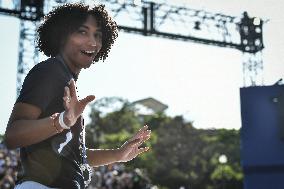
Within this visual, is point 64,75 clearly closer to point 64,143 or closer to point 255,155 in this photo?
point 64,143

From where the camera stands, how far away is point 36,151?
5.86ft

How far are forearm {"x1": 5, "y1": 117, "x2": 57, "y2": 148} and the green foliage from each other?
30804 millimetres

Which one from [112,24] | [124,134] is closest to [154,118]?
→ [124,134]

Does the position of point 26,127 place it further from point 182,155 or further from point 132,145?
point 182,155

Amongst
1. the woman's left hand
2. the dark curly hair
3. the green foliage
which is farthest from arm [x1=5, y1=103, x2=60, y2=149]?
the green foliage

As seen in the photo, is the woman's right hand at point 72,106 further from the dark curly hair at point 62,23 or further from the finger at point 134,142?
the finger at point 134,142

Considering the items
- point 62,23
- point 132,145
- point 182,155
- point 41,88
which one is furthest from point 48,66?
point 182,155

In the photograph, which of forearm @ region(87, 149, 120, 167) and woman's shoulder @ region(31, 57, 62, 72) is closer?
woman's shoulder @ region(31, 57, 62, 72)

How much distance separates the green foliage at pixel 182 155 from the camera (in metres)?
34.7

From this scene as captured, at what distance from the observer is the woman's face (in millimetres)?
1978

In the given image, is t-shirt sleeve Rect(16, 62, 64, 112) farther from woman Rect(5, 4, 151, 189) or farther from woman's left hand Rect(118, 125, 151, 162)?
woman's left hand Rect(118, 125, 151, 162)

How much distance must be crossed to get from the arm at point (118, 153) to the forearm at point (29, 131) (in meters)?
0.75

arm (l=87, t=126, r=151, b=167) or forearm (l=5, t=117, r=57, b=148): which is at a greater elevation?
forearm (l=5, t=117, r=57, b=148)

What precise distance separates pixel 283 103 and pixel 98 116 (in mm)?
38634
